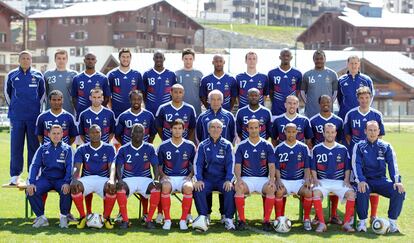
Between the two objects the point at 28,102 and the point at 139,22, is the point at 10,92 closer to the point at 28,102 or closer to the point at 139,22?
the point at 28,102

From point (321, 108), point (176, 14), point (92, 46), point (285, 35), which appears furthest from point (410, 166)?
point (285, 35)

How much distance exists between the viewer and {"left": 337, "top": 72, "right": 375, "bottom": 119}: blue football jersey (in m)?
11.1

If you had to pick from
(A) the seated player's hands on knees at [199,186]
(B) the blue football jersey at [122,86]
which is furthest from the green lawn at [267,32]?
(A) the seated player's hands on knees at [199,186]

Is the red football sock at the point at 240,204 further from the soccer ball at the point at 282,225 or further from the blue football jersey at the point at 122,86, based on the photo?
the blue football jersey at the point at 122,86

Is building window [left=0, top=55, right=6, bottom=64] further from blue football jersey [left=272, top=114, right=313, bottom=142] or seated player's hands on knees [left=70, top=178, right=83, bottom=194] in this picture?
seated player's hands on knees [left=70, top=178, right=83, bottom=194]

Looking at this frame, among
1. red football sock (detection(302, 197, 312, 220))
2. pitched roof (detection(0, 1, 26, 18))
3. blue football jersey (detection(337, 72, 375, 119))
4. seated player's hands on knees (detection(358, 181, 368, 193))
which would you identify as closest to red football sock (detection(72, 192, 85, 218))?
red football sock (detection(302, 197, 312, 220))

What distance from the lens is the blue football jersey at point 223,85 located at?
11.1 meters

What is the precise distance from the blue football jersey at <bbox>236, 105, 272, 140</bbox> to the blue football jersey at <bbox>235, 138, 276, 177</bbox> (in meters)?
0.58

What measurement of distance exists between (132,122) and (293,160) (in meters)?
2.27

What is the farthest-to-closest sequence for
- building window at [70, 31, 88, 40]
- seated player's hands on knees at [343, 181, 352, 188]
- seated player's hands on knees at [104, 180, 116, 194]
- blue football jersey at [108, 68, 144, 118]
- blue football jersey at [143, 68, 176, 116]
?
building window at [70, 31, 88, 40] < blue football jersey at [143, 68, 176, 116] < blue football jersey at [108, 68, 144, 118] < seated player's hands on knees at [343, 181, 352, 188] < seated player's hands on knees at [104, 180, 116, 194]

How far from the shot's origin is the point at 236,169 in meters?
9.91

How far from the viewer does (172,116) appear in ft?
34.7

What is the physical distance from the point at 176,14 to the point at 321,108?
65267 millimetres

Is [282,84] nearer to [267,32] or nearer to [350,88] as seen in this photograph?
[350,88]
